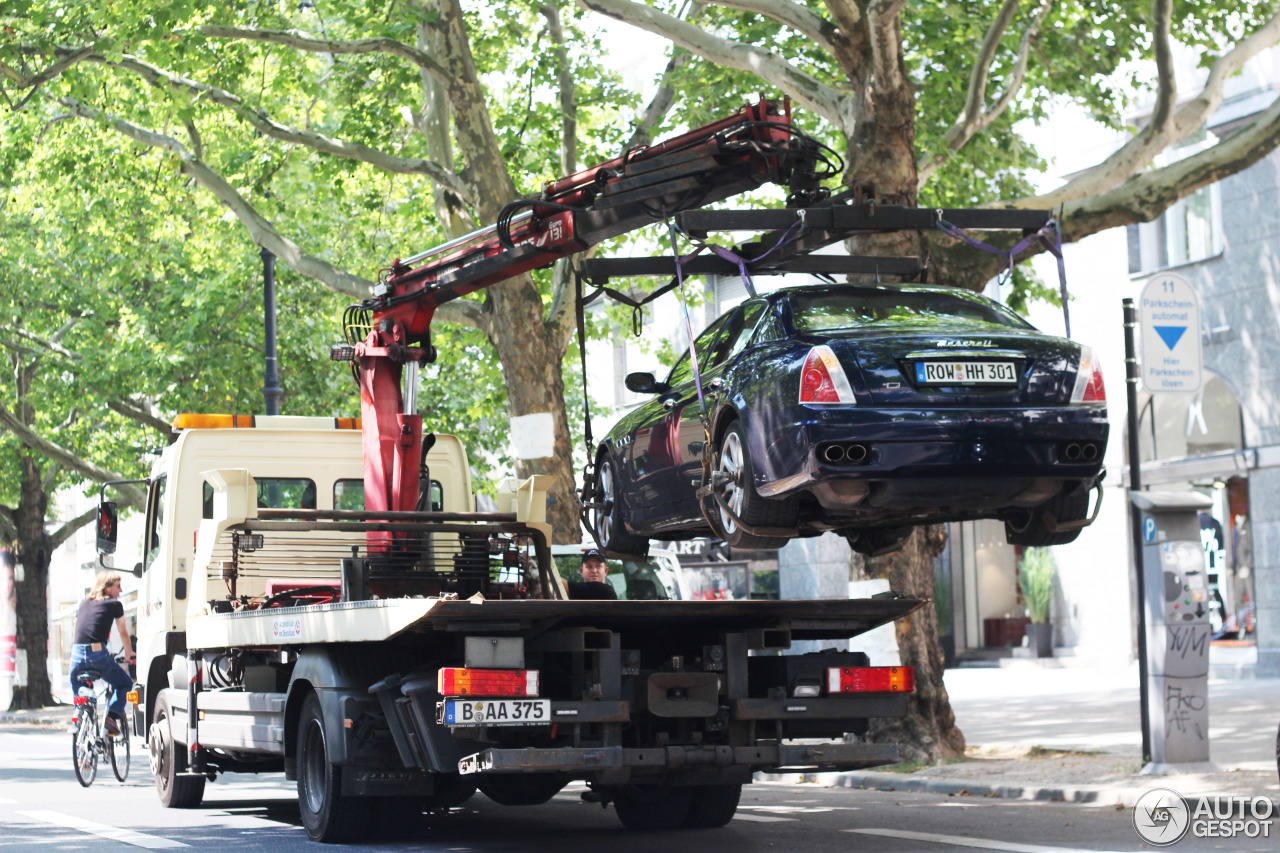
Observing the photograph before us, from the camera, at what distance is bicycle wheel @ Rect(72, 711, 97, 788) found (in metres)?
15.3

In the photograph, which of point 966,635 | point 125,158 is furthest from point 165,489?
point 966,635

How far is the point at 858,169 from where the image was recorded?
1383 cm

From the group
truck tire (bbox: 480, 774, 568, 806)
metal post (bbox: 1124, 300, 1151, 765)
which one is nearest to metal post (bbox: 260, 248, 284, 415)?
truck tire (bbox: 480, 774, 568, 806)

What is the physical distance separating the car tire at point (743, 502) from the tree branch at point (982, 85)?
6.21m

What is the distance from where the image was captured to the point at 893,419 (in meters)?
8.11

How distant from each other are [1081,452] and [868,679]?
1.76 m

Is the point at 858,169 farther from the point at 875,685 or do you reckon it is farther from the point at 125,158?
the point at 125,158

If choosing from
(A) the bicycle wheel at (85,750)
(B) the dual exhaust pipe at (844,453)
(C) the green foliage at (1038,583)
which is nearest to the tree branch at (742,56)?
(B) the dual exhaust pipe at (844,453)

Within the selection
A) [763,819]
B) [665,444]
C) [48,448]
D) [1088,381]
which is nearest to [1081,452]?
[1088,381]

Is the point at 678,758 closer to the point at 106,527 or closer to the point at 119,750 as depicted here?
the point at 106,527

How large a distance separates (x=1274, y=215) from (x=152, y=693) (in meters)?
17.0

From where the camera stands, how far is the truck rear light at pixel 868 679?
9148 millimetres

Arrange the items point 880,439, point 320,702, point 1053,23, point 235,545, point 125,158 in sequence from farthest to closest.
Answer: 1. point 125,158
2. point 1053,23
3. point 235,545
4. point 320,702
5. point 880,439

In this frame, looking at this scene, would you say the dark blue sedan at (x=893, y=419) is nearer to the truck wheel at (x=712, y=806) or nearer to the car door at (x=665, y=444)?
the car door at (x=665, y=444)
